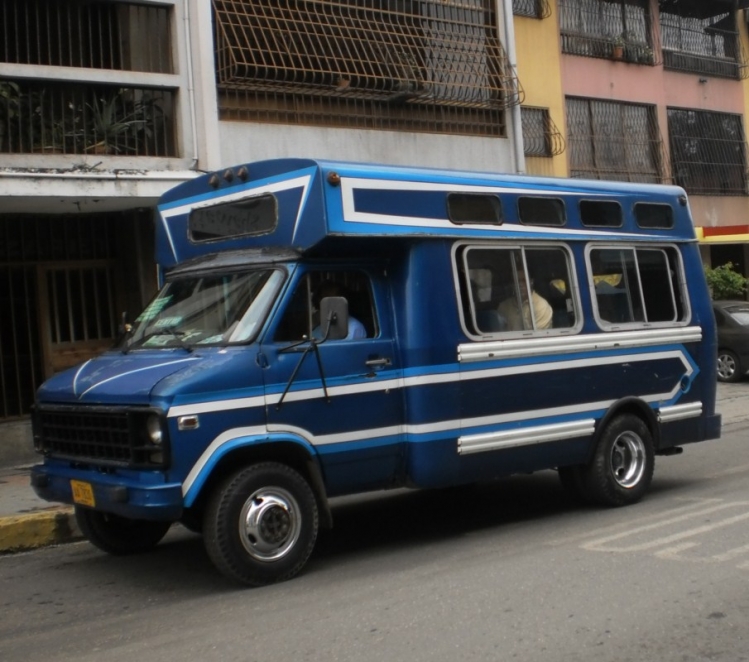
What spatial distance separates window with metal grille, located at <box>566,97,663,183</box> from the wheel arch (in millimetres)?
13480

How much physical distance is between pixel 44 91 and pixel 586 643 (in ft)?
31.5

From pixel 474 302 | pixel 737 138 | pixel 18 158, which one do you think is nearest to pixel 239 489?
pixel 474 302

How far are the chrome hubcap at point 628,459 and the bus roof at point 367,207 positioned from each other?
1690 mm

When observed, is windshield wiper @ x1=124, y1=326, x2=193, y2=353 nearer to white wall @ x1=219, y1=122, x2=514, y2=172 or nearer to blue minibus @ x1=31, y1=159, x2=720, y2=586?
blue minibus @ x1=31, y1=159, x2=720, y2=586

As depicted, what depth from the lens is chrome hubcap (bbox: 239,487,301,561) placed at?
6.61 m

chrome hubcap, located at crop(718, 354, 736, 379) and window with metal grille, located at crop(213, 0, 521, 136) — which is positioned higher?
window with metal grille, located at crop(213, 0, 521, 136)

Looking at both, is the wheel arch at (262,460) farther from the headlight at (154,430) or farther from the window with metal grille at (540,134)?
the window with metal grille at (540,134)

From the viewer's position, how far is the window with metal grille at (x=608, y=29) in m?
19.7

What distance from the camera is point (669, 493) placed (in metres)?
9.49

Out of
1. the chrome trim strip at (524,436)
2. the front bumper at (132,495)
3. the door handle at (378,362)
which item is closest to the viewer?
the front bumper at (132,495)

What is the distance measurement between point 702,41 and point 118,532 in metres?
19.0

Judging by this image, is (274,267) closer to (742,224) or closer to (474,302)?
(474,302)

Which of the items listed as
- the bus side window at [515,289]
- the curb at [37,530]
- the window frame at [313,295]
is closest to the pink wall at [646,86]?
the bus side window at [515,289]

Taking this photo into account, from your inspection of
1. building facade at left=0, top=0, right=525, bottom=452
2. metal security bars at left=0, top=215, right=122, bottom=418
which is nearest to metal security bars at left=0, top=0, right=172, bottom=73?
building facade at left=0, top=0, right=525, bottom=452
